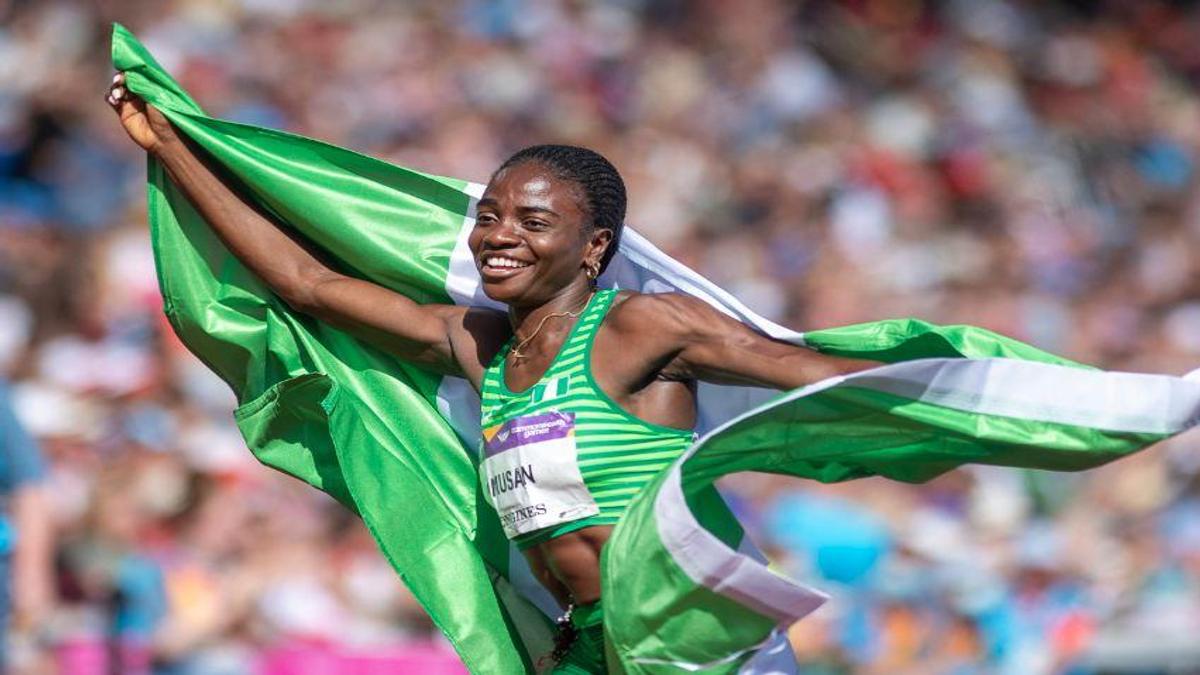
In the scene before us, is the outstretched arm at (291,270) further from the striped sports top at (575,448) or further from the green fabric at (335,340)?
the striped sports top at (575,448)

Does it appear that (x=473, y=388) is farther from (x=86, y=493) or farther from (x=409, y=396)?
(x=86, y=493)

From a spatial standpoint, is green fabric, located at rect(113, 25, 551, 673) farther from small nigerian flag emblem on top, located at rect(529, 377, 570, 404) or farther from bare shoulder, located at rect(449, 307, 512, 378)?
small nigerian flag emblem on top, located at rect(529, 377, 570, 404)

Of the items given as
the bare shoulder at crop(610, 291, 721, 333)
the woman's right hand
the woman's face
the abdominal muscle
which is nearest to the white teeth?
the woman's face

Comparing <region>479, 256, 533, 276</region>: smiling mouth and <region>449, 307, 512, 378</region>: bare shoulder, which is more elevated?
<region>479, 256, 533, 276</region>: smiling mouth

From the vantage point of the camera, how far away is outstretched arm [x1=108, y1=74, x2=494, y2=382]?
539 cm

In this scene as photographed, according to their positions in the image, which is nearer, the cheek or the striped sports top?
the striped sports top

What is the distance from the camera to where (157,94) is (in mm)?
5531

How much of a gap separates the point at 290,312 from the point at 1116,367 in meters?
8.31

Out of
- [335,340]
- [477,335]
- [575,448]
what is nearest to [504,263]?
[477,335]

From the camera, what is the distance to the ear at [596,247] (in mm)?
5055


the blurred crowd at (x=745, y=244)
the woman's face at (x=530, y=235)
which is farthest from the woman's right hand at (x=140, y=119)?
the blurred crowd at (x=745, y=244)

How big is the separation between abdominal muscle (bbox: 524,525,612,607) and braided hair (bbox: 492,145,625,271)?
29.2 inches

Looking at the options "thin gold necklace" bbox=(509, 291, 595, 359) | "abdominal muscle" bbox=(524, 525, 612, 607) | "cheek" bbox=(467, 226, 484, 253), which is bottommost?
"abdominal muscle" bbox=(524, 525, 612, 607)

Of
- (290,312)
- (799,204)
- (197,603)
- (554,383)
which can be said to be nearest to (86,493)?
(197,603)
